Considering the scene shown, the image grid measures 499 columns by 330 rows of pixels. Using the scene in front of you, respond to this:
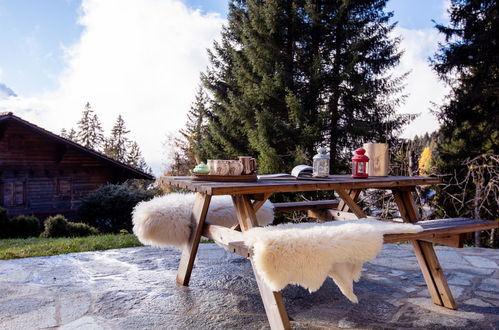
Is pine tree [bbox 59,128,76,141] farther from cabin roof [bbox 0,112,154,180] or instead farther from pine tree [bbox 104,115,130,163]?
cabin roof [bbox 0,112,154,180]

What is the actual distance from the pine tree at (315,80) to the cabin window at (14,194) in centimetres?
754

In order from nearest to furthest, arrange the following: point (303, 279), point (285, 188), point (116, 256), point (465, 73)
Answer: point (303, 279) → point (285, 188) → point (116, 256) → point (465, 73)

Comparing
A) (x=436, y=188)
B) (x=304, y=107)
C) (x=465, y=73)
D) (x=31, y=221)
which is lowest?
(x=31, y=221)

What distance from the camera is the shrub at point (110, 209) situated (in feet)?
38.8

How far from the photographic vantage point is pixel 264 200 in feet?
8.66

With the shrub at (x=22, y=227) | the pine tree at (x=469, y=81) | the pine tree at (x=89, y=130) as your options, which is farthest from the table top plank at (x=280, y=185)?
the pine tree at (x=89, y=130)

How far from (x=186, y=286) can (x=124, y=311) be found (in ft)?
1.78

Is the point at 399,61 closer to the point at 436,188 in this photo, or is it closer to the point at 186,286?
the point at 436,188

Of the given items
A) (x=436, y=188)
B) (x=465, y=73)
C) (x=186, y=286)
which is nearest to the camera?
(x=186, y=286)

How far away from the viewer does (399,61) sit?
12.3 meters

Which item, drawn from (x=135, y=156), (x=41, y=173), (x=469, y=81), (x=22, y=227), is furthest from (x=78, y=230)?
(x=135, y=156)

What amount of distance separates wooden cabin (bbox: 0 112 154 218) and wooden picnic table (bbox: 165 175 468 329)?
11490mm

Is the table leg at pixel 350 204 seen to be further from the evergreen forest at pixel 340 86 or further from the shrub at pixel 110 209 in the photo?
the shrub at pixel 110 209

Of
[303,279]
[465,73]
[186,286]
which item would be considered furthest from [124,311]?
[465,73]
